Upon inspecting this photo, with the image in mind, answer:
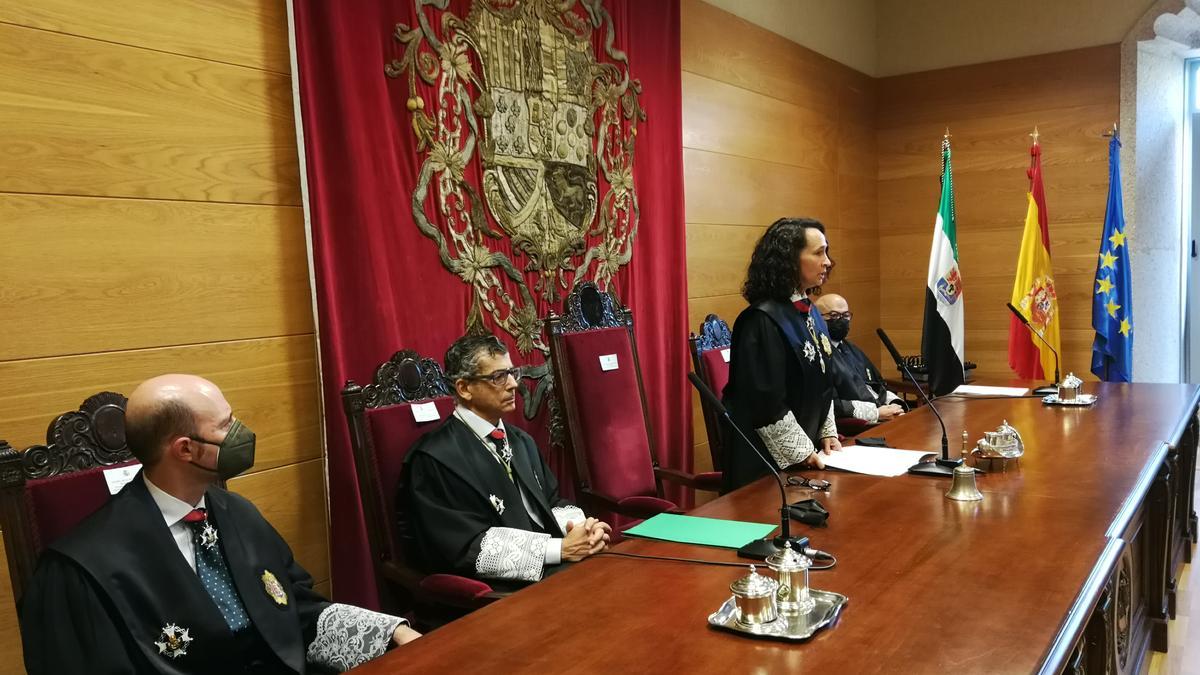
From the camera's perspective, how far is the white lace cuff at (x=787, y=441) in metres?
2.62

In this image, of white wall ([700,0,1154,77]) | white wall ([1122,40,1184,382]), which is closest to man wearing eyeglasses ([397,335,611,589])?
white wall ([700,0,1154,77])

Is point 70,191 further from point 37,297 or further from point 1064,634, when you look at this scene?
point 1064,634

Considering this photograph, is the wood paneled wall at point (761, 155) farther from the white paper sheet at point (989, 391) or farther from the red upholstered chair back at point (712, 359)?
the white paper sheet at point (989, 391)

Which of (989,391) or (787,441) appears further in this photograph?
(989,391)

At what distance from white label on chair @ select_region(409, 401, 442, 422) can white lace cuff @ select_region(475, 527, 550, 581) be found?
0.41 meters

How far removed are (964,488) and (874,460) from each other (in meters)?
0.46

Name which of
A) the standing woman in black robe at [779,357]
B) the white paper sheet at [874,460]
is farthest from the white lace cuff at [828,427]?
the white paper sheet at [874,460]

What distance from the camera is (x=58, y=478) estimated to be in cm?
167

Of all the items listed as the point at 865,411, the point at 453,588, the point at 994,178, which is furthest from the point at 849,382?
the point at 453,588

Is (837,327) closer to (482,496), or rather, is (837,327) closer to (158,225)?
(482,496)

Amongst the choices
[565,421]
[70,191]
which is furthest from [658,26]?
[70,191]

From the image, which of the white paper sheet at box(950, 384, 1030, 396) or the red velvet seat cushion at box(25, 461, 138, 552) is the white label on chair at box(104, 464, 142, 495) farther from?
the white paper sheet at box(950, 384, 1030, 396)

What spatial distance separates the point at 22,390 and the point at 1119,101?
5683mm

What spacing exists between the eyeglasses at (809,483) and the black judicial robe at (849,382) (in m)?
1.69
